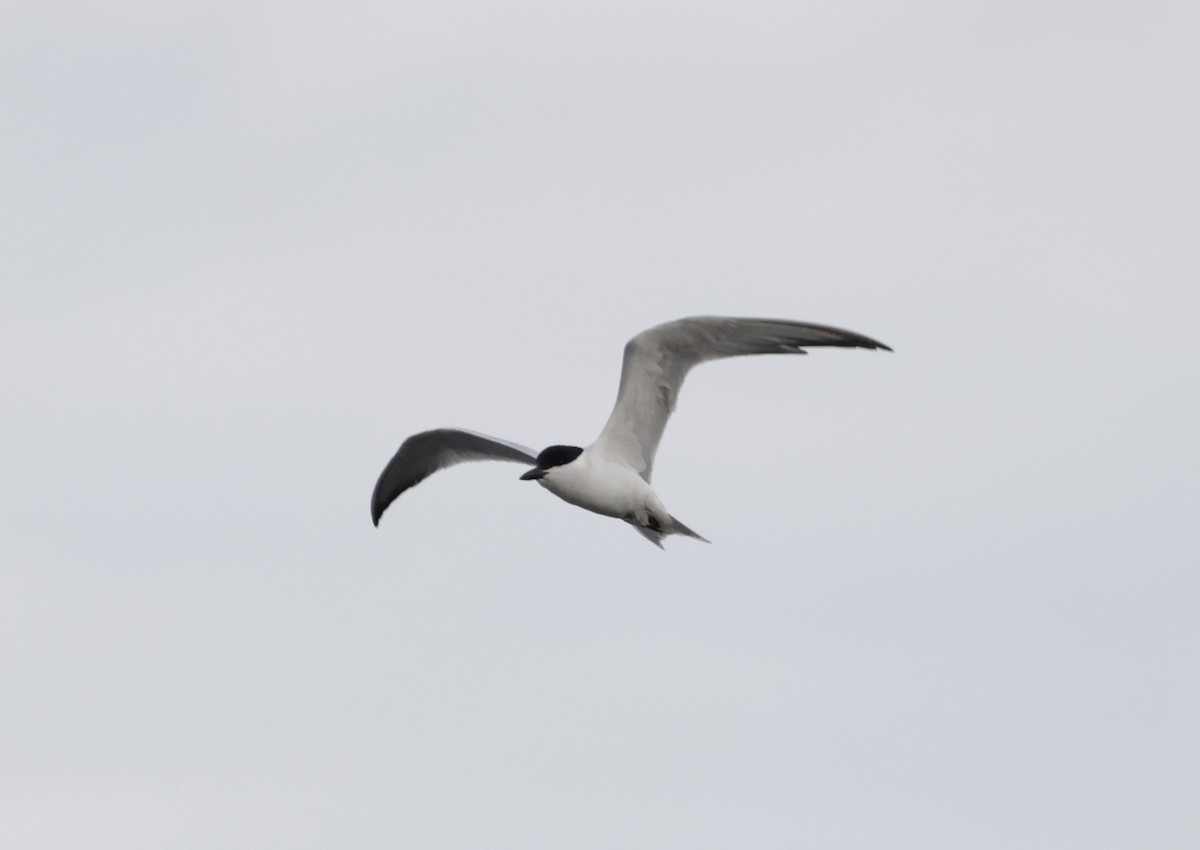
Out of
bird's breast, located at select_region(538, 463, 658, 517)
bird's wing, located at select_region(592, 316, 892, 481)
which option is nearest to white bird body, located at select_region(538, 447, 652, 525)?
bird's breast, located at select_region(538, 463, 658, 517)

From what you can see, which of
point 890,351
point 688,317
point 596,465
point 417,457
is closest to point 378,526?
point 417,457

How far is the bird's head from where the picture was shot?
17.3 meters

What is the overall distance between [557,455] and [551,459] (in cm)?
7

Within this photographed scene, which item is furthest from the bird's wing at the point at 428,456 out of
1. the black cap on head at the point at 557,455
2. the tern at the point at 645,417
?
the black cap on head at the point at 557,455

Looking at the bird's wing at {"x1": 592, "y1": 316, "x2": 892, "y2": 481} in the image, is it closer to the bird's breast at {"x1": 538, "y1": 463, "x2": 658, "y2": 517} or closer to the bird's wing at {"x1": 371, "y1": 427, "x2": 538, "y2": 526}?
the bird's breast at {"x1": 538, "y1": 463, "x2": 658, "y2": 517}

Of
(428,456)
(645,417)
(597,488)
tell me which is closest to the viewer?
(597,488)

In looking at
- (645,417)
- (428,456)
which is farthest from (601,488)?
(428,456)

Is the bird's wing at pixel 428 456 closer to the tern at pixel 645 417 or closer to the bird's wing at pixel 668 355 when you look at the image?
the tern at pixel 645 417

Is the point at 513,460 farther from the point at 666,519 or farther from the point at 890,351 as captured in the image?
the point at 890,351

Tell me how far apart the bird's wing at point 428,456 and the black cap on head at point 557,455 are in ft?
3.66

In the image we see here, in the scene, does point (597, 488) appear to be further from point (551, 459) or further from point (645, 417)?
point (645, 417)

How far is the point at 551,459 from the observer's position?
1730 cm

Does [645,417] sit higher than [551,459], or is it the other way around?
[645,417]

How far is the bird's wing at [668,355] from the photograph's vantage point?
1648cm
